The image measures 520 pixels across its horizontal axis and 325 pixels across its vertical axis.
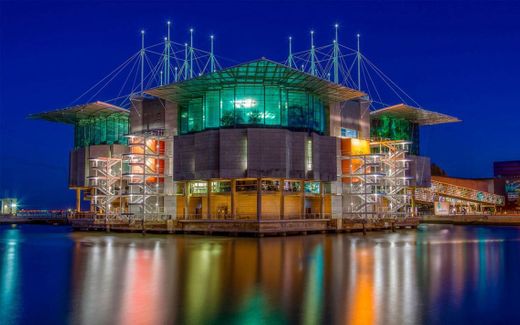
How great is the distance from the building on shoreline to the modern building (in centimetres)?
14

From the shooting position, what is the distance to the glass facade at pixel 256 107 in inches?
2628

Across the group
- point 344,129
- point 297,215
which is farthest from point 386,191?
point 297,215

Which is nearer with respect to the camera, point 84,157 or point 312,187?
point 312,187

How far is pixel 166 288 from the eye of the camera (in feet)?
68.7

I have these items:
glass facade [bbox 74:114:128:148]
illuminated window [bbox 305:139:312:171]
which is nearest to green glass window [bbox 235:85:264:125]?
illuminated window [bbox 305:139:312:171]

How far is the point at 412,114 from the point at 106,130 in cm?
5364

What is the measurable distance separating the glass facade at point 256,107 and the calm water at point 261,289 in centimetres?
3405

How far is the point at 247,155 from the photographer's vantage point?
210 feet

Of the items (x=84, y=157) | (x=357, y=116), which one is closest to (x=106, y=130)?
(x=84, y=157)

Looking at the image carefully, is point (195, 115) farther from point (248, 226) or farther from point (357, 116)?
point (357, 116)

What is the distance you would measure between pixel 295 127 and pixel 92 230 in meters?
32.7

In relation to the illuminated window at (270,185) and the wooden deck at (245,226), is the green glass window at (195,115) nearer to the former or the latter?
the illuminated window at (270,185)

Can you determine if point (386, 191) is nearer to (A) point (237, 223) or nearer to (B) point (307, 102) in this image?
(B) point (307, 102)

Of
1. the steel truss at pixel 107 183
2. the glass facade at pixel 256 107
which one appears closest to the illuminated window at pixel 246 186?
the glass facade at pixel 256 107
